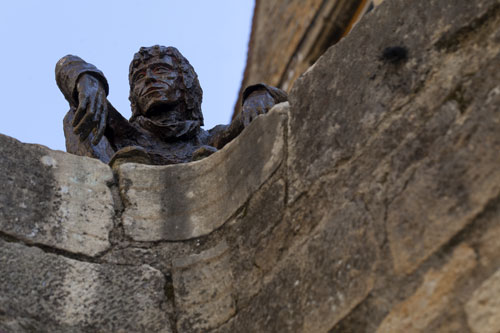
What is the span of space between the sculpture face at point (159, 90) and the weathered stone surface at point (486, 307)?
2128 mm

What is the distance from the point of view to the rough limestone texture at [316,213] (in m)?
2.29

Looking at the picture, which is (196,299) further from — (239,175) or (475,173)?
(475,173)

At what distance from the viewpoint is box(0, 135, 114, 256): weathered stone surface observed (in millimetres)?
3084

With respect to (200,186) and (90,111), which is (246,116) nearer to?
(200,186)

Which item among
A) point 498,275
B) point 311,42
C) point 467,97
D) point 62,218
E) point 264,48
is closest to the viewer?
point 498,275

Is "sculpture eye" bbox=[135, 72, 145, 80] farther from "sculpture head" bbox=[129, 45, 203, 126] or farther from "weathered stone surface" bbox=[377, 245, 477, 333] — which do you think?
"weathered stone surface" bbox=[377, 245, 477, 333]

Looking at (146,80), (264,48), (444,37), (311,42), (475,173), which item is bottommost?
(475,173)

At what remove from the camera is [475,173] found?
2.26m

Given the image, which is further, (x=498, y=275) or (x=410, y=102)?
(x=410, y=102)

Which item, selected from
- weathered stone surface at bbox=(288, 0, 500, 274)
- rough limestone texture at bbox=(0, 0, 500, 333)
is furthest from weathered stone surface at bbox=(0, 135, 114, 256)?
weathered stone surface at bbox=(288, 0, 500, 274)

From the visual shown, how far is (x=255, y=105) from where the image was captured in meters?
3.62

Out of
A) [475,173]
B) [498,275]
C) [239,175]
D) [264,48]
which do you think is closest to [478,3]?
[475,173]

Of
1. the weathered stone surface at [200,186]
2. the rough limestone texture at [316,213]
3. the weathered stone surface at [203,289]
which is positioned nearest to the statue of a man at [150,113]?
the weathered stone surface at [200,186]

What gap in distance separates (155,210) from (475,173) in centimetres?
132
